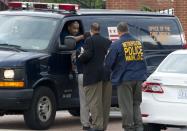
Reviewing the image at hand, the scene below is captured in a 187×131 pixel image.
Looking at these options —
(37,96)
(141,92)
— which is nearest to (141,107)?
(141,92)

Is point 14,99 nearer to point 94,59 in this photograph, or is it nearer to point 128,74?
point 94,59

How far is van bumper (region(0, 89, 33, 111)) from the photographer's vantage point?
12.0m

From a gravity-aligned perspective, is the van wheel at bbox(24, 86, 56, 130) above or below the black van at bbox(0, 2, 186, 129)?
below

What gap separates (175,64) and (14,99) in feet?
9.01

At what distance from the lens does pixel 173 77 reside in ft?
35.8

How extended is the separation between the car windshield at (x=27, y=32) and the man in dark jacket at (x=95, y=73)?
1.32 meters

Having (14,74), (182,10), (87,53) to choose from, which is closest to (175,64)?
(87,53)

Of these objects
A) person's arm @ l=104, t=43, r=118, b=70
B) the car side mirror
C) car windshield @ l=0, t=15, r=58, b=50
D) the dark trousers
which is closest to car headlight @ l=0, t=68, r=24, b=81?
car windshield @ l=0, t=15, r=58, b=50

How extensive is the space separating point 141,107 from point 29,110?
81.0 inches

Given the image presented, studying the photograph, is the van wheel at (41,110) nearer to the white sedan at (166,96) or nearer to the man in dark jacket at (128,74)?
the man in dark jacket at (128,74)

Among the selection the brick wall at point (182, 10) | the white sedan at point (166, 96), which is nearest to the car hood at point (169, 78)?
the white sedan at point (166, 96)

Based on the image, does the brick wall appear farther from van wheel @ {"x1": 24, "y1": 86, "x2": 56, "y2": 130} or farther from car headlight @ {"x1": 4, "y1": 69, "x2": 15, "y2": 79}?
car headlight @ {"x1": 4, "y1": 69, "x2": 15, "y2": 79}

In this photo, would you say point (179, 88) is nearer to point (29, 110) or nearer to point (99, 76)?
point (99, 76)

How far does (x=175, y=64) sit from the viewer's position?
11.5 m
